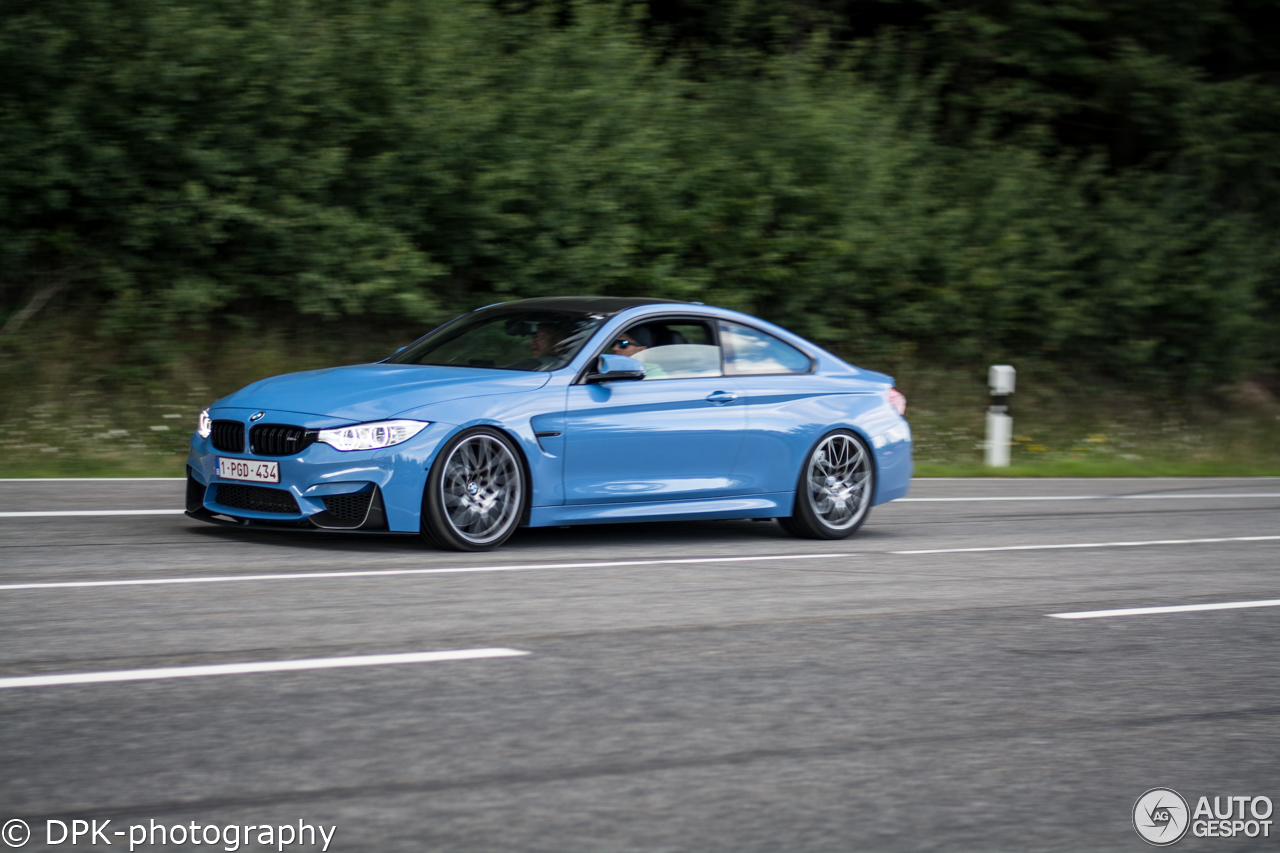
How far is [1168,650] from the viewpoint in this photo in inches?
255

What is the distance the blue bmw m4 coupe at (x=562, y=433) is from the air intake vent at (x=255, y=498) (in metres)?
0.01

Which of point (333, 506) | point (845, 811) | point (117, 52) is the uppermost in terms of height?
point (117, 52)

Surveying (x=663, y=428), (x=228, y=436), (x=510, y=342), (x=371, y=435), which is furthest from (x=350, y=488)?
(x=663, y=428)

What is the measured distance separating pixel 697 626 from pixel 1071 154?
57.0 ft

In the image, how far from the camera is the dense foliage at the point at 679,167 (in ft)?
48.7

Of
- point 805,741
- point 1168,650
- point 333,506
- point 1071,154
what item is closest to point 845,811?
point 805,741

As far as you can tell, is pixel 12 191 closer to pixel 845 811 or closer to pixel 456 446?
pixel 456 446

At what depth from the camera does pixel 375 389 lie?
834 cm

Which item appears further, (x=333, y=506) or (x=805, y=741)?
(x=333, y=506)

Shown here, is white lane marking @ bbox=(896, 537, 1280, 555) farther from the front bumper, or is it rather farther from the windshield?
the front bumper

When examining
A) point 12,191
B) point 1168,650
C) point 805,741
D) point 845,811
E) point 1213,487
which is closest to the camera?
point 845,811

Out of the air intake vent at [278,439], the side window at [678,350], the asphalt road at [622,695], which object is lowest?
the asphalt road at [622,695]

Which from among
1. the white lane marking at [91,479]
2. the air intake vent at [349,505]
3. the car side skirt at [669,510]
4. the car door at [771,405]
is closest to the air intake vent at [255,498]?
the air intake vent at [349,505]

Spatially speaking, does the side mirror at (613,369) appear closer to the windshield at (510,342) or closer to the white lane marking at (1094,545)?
the windshield at (510,342)
